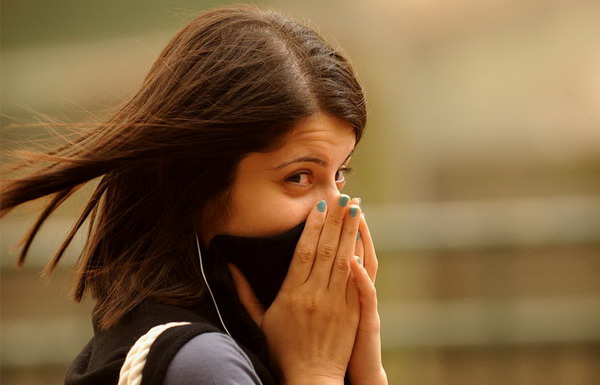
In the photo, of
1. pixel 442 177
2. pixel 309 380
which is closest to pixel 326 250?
pixel 309 380

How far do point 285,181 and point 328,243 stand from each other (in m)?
0.14

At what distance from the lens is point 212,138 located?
5.31ft

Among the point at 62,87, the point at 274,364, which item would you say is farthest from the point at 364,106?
the point at 62,87

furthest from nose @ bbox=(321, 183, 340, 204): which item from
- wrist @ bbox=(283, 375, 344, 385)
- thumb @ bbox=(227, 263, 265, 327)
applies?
wrist @ bbox=(283, 375, 344, 385)

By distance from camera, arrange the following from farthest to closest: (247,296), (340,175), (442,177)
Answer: (442,177) < (340,175) < (247,296)

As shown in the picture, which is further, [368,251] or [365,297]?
[368,251]

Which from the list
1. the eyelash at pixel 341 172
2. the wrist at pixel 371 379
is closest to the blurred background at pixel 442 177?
the eyelash at pixel 341 172

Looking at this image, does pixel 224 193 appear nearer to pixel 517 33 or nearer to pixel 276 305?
pixel 276 305

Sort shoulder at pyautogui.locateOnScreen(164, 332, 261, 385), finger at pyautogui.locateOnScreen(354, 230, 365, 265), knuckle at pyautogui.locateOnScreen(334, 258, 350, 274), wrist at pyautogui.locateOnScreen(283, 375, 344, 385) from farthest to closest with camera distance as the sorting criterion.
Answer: finger at pyautogui.locateOnScreen(354, 230, 365, 265), knuckle at pyautogui.locateOnScreen(334, 258, 350, 274), wrist at pyautogui.locateOnScreen(283, 375, 344, 385), shoulder at pyautogui.locateOnScreen(164, 332, 261, 385)

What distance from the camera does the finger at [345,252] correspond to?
1.69 metres

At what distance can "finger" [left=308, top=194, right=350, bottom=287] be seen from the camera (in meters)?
1.68

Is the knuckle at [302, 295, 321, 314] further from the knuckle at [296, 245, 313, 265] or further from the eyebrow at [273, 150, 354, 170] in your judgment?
the eyebrow at [273, 150, 354, 170]

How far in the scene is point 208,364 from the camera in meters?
1.31

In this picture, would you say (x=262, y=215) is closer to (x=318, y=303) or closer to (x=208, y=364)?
(x=318, y=303)
